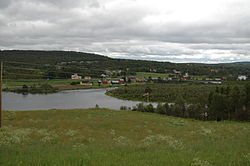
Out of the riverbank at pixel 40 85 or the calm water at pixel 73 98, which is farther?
the riverbank at pixel 40 85

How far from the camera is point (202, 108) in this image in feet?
210

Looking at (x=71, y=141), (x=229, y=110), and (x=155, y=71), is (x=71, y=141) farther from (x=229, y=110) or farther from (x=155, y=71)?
(x=155, y=71)

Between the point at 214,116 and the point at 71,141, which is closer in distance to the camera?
the point at 71,141

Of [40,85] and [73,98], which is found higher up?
[40,85]

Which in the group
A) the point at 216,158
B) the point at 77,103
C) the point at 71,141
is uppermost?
the point at 216,158

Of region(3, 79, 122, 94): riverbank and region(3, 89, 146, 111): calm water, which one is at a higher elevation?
region(3, 79, 122, 94): riverbank

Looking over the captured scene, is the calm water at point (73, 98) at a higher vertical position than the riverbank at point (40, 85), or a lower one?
lower

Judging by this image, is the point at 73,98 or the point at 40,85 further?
the point at 40,85

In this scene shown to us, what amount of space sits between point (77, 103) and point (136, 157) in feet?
264

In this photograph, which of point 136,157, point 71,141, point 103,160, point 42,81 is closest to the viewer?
point 103,160

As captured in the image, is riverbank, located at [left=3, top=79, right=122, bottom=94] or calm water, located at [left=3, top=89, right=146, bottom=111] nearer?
calm water, located at [left=3, top=89, right=146, bottom=111]

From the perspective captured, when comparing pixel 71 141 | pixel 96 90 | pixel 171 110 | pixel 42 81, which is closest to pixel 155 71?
pixel 96 90

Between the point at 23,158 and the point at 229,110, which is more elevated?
the point at 23,158

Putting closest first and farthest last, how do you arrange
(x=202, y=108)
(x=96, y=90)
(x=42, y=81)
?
(x=202, y=108) → (x=42, y=81) → (x=96, y=90)
